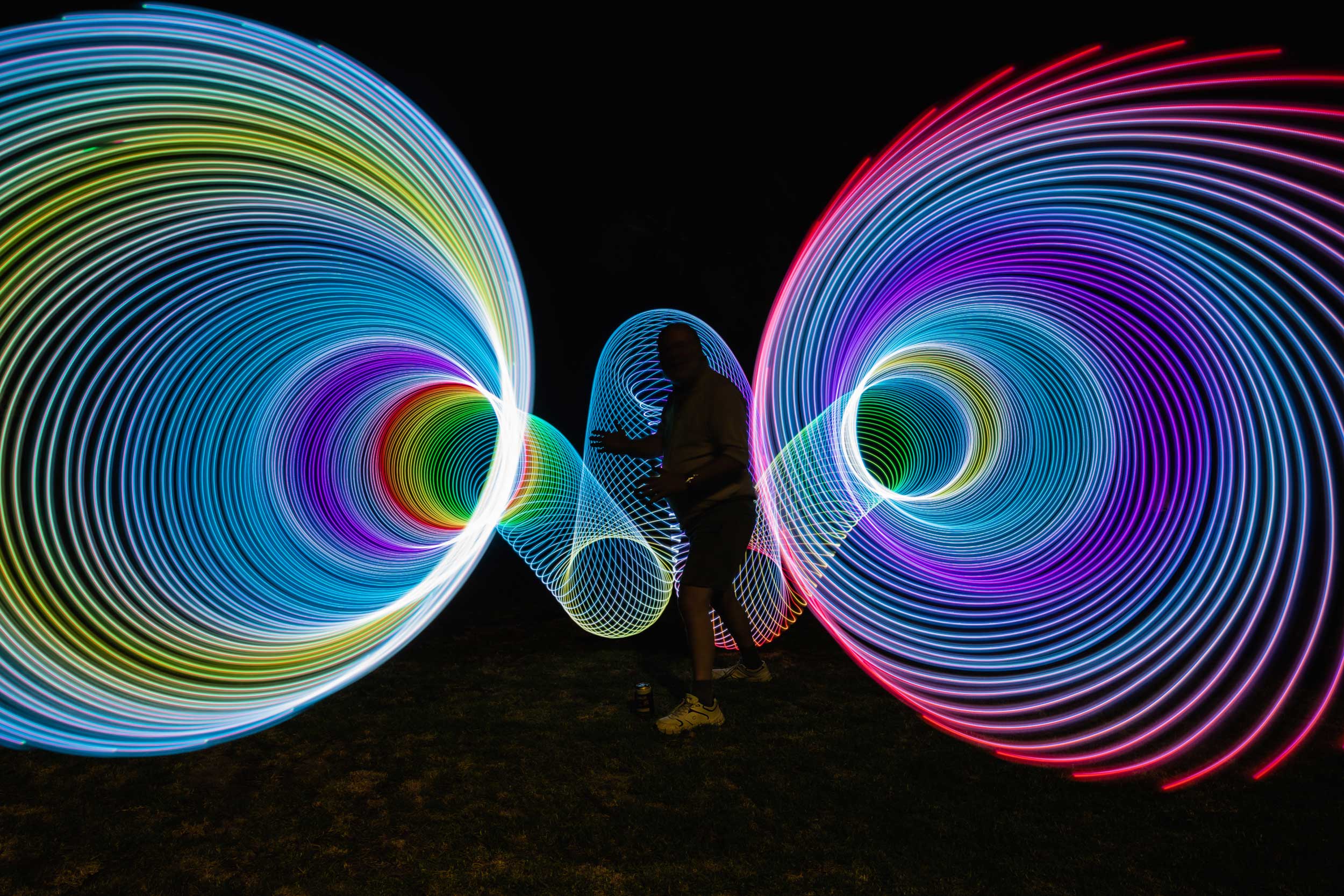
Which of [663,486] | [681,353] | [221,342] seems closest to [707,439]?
[663,486]

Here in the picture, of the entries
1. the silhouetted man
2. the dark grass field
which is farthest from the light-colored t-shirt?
the dark grass field

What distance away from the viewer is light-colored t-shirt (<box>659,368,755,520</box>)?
4168 millimetres

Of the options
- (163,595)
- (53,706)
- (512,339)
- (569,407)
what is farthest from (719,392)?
(569,407)

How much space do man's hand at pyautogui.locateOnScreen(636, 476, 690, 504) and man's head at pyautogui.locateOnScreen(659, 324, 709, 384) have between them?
670 millimetres

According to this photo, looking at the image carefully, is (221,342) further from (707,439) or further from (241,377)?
(707,439)

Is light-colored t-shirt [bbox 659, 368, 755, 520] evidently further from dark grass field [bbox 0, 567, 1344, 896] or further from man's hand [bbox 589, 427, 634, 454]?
dark grass field [bbox 0, 567, 1344, 896]

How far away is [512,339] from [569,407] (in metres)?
8.27

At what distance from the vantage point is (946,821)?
117 inches

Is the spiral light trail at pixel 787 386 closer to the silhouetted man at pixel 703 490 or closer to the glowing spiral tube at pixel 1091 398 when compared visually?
the glowing spiral tube at pixel 1091 398

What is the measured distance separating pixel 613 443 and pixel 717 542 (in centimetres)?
115

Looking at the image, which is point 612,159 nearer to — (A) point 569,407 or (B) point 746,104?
(B) point 746,104

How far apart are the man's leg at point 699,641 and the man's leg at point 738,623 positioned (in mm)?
438

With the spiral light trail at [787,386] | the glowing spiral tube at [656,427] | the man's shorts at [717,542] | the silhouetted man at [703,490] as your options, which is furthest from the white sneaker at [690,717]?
the glowing spiral tube at [656,427]

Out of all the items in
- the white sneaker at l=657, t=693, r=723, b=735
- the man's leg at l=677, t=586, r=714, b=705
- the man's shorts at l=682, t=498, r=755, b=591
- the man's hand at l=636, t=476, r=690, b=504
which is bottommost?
the white sneaker at l=657, t=693, r=723, b=735
